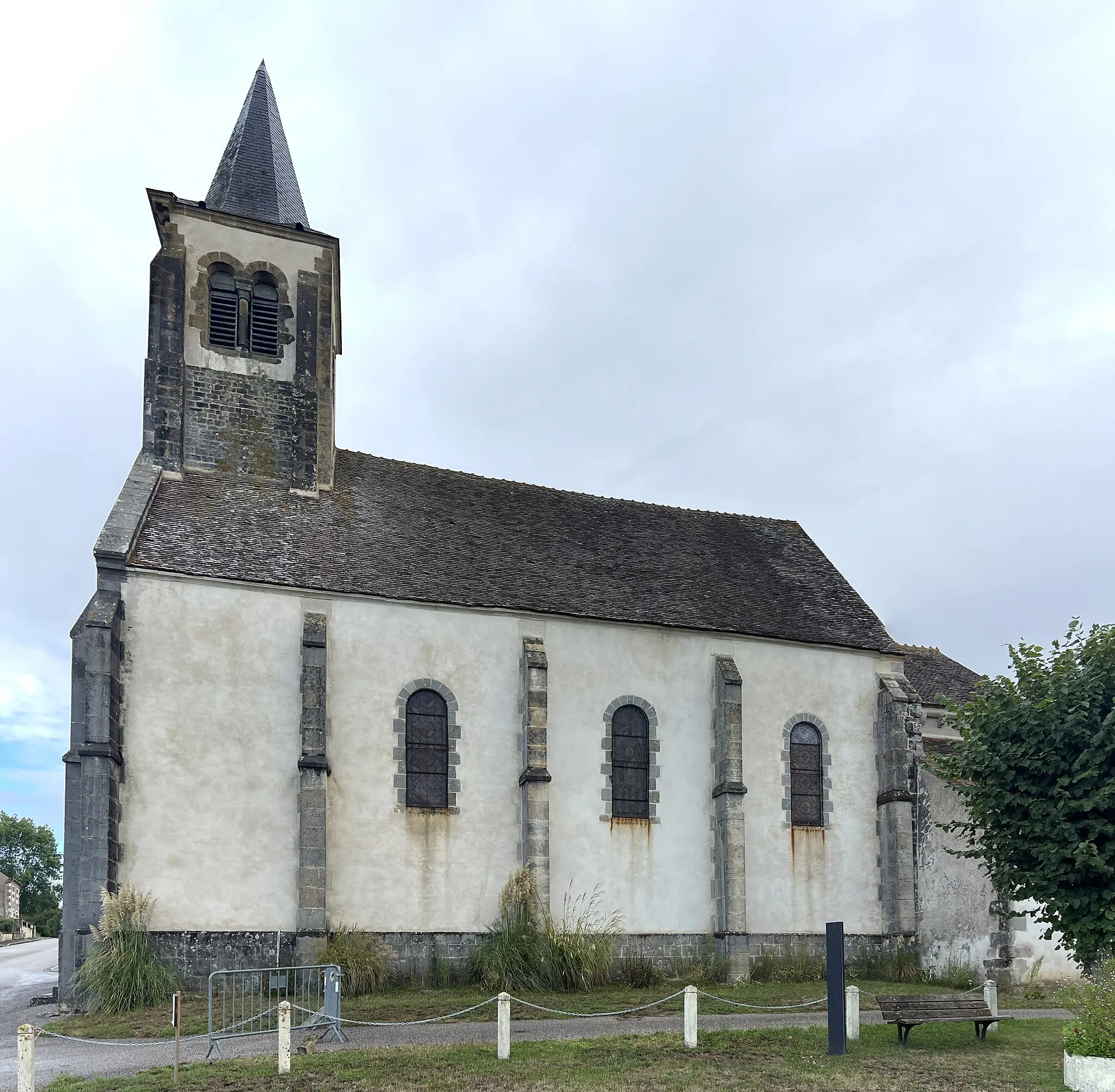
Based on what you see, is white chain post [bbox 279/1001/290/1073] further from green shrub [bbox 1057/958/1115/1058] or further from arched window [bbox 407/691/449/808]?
arched window [bbox 407/691/449/808]

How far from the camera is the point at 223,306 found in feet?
73.4

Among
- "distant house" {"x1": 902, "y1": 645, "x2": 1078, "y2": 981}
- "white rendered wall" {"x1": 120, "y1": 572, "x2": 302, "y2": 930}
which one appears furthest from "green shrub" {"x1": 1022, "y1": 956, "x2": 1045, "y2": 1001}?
"white rendered wall" {"x1": 120, "y1": 572, "x2": 302, "y2": 930}

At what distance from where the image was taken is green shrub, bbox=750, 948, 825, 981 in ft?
65.0

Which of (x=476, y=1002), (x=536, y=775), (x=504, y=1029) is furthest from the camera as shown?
(x=536, y=775)

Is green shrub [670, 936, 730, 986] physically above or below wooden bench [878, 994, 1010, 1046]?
below

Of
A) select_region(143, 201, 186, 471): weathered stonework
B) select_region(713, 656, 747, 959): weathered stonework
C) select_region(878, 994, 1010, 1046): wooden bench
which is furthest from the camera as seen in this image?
select_region(143, 201, 186, 471): weathered stonework

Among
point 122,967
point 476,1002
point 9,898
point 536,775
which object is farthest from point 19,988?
point 9,898

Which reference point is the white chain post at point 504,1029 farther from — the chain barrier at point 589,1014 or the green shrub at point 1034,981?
the green shrub at point 1034,981

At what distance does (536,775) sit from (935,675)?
13.7 meters

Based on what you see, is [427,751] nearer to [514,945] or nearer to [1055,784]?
[514,945]

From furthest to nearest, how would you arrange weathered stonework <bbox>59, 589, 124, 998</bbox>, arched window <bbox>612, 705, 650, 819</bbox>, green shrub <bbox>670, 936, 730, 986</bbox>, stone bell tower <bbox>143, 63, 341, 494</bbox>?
stone bell tower <bbox>143, 63, 341, 494</bbox>
arched window <bbox>612, 705, 650, 819</bbox>
green shrub <bbox>670, 936, 730, 986</bbox>
weathered stonework <bbox>59, 589, 124, 998</bbox>

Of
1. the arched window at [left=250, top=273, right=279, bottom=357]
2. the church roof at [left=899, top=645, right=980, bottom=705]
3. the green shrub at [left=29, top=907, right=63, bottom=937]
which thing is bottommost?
the green shrub at [left=29, top=907, right=63, bottom=937]

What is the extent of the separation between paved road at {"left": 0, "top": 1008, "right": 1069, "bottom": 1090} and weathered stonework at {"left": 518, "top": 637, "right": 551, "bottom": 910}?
4.54m

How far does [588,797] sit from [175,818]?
24.3ft
